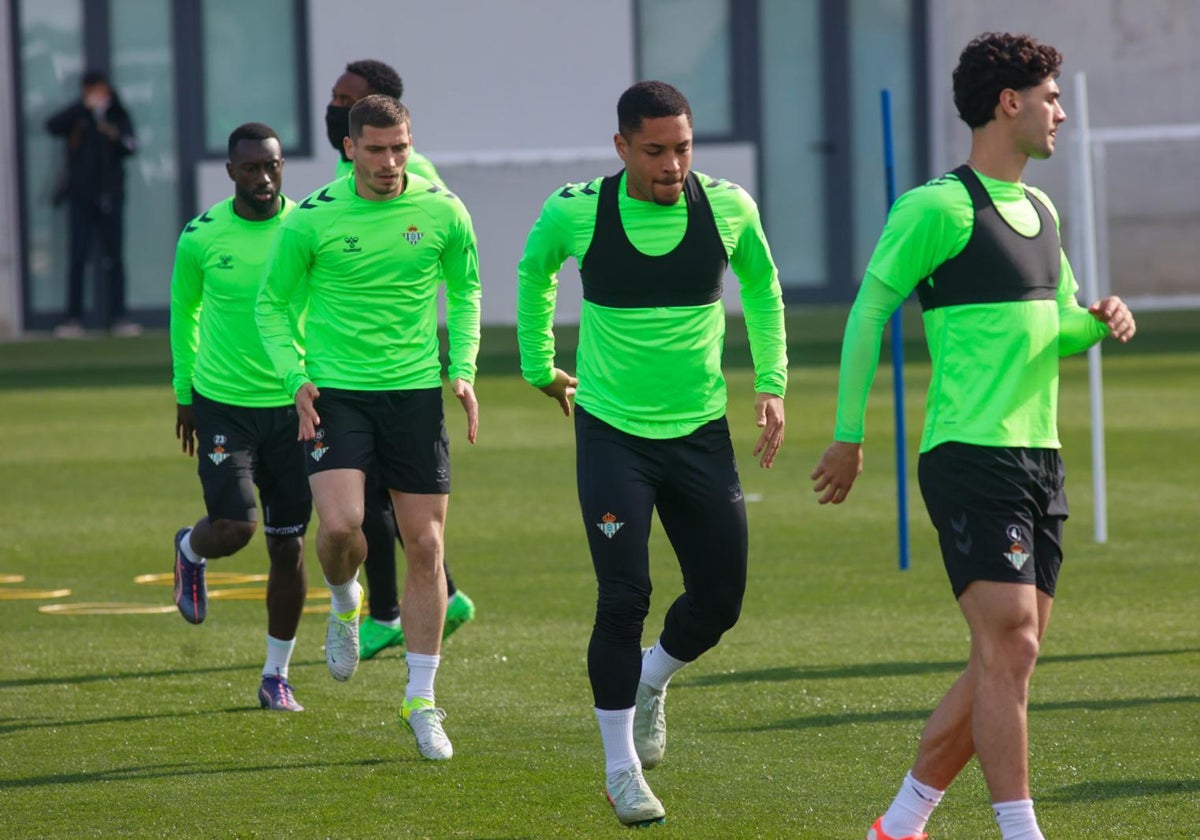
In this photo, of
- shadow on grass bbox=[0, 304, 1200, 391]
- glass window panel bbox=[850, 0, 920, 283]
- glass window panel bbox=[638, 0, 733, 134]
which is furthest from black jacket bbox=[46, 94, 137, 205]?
glass window panel bbox=[850, 0, 920, 283]

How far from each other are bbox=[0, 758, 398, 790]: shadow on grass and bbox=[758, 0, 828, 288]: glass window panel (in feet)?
69.8

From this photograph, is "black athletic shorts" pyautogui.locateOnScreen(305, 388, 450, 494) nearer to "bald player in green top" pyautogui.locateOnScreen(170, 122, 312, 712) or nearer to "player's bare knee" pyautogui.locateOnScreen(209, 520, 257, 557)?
"bald player in green top" pyautogui.locateOnScreen(170, 122, 312, 712)

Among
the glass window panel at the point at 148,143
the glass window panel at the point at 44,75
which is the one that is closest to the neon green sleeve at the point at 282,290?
the glass window panel at the point at 148,143

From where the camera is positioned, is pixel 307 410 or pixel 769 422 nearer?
pixel 769 422

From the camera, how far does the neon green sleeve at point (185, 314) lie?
26.1 feet

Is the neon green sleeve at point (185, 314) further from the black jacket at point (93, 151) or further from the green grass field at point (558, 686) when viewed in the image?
the black jacket at point (93, 151)

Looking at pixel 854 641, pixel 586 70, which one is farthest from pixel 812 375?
pixel 854 641

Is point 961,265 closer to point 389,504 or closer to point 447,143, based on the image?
point 389,504

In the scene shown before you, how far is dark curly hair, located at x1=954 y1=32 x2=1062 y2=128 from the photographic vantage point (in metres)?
5.16

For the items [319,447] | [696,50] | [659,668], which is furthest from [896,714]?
[696,50]

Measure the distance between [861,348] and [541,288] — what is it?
1476mm

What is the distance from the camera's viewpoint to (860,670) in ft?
26.4

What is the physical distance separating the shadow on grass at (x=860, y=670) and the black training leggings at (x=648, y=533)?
1.59m

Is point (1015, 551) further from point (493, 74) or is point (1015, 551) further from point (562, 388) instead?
point (493, 74)
